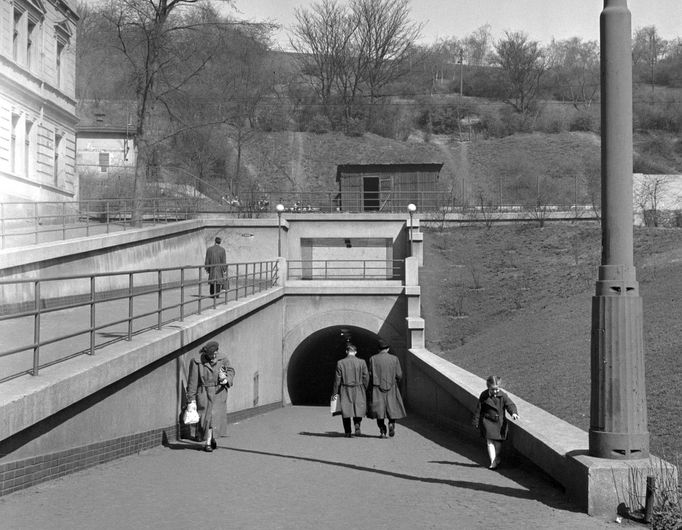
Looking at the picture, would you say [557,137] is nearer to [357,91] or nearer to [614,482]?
[357,91]

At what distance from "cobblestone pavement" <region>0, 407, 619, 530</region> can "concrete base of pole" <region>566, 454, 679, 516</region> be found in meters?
0.16

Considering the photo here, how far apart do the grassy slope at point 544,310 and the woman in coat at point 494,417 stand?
1.97 meters

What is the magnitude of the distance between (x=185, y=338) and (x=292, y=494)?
533 cm

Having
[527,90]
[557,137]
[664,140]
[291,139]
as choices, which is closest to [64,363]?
[291,139]

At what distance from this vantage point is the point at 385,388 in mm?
15180

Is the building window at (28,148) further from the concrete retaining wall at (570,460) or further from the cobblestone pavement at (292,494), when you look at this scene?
the cobblestone pavement at (292,494)

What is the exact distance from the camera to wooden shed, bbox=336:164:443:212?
51875 mm

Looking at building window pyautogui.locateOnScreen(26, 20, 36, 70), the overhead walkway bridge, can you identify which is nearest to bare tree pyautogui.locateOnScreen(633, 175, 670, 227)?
the overhead walkway bridge

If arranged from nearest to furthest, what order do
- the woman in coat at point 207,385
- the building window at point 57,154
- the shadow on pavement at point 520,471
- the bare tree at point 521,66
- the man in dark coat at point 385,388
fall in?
the shadow on pavement at point 520,471
the woman in coat at point 207,385
the man in dark coat at point 385,388
the building window at point 57,154
the bare tree at point 521,66

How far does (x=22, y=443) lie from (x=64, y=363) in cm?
169

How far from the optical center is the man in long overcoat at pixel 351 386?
1520 cm

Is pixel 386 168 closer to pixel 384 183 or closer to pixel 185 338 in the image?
pixel 384 183

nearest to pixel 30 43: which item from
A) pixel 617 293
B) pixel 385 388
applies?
pixel 385 388

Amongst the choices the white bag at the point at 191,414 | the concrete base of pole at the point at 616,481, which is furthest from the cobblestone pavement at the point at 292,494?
the white bag at the point at 191,414
